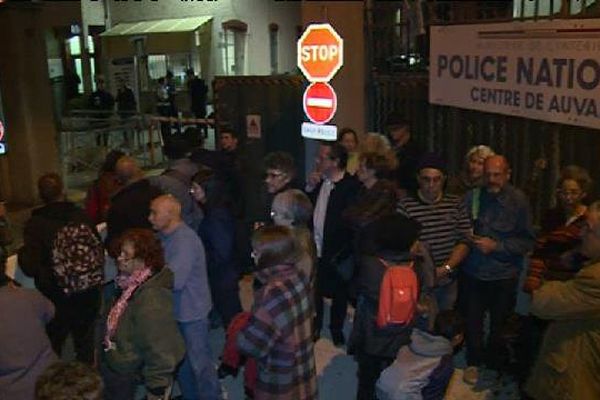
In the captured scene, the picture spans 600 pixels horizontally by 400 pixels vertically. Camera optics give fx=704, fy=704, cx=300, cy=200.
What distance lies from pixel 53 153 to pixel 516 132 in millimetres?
8213

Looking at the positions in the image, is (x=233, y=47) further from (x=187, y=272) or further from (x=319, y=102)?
(x=187, y=272)

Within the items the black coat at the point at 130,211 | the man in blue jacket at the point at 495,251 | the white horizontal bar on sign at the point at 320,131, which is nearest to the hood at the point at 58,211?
the black coat at the point at 130,211

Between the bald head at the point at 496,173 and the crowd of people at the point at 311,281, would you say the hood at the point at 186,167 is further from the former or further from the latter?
the bald head at the point at 496,173

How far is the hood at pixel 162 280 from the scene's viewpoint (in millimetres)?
3988

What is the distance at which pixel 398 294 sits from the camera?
4.02 metres

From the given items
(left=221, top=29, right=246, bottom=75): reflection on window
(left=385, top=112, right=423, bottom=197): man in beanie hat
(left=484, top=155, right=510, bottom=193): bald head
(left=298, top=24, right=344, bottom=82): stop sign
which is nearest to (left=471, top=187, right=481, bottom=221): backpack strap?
(left=484, top=155, right=510, bottom=193): bald head

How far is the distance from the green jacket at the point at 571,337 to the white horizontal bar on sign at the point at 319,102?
412cm

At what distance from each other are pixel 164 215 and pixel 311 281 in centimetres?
104

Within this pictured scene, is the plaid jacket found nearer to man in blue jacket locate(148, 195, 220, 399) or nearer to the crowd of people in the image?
the crowd of people

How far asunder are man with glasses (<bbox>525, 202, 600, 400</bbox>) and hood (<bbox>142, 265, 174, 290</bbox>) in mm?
2031

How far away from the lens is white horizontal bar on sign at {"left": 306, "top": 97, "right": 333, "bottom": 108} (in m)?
7.46

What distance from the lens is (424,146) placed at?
7598 mm

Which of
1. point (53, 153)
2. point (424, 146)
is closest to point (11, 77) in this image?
point (53, 153)

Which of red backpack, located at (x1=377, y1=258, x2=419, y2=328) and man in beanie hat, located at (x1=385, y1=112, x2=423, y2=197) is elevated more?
man in beanie hat, located at (x1=385, y1=112, x2=423, y2=197)
